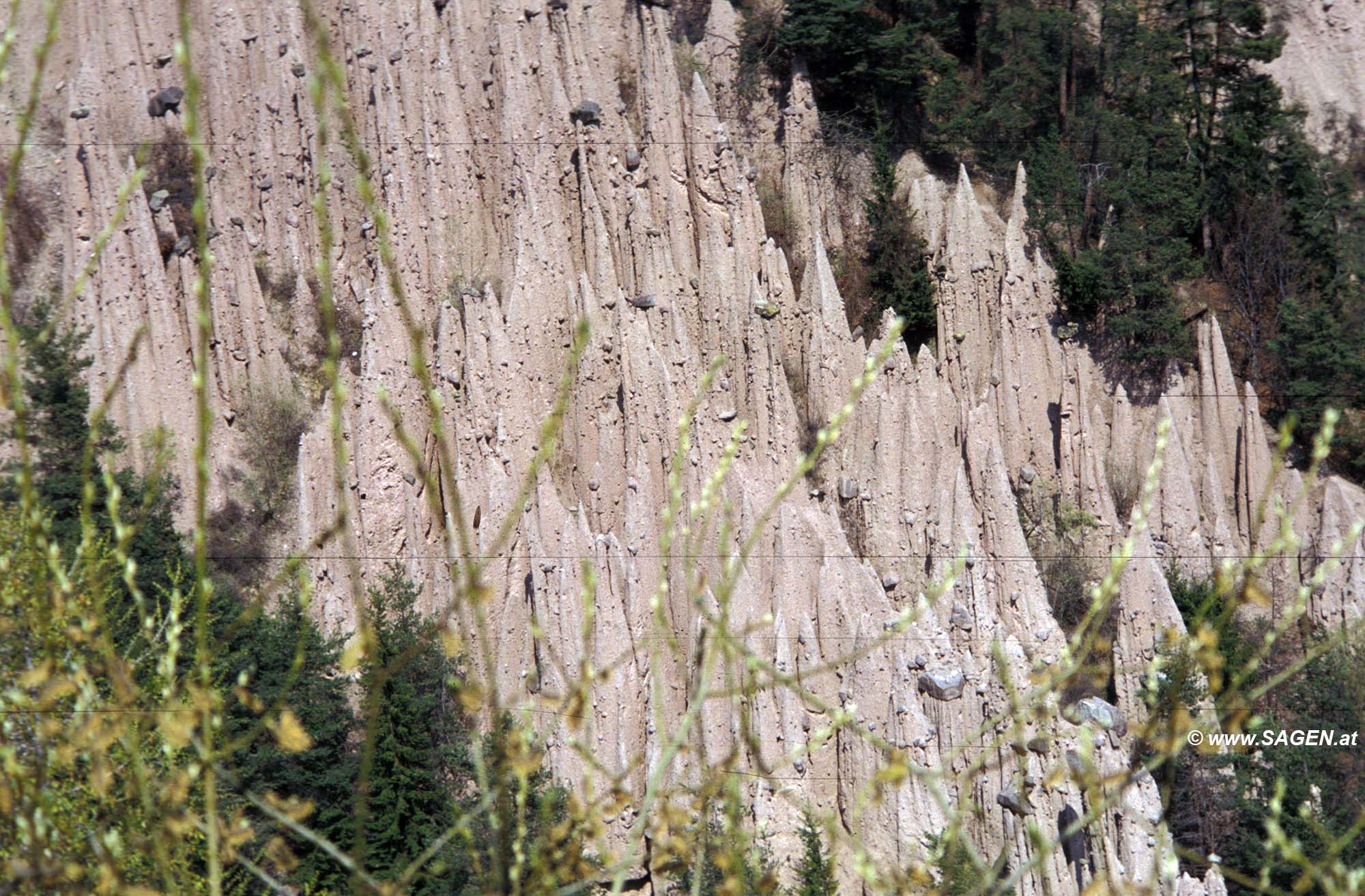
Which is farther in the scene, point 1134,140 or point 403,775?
point 1134,140

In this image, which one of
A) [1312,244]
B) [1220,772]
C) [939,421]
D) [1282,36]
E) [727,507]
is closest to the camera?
[727,507]

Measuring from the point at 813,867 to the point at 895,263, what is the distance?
35.1 feet

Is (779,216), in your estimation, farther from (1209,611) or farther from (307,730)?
(307,730)

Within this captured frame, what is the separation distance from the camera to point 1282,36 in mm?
22953

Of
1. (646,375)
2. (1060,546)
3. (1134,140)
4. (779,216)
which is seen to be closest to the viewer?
(646,375)

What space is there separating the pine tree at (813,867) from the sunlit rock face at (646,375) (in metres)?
0.68

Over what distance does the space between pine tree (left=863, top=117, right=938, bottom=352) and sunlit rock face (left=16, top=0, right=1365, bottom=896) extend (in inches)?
16.9

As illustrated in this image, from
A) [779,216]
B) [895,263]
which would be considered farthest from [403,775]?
[779,216]

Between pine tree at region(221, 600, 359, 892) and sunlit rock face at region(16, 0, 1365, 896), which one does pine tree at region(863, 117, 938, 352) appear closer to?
sunlit rock face at region(16, 0, 1365, 896)

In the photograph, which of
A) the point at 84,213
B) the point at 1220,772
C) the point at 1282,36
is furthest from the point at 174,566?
the point at 1282,36

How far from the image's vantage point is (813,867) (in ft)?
51.2

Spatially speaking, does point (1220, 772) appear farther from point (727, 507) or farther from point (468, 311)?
point (727, 507)

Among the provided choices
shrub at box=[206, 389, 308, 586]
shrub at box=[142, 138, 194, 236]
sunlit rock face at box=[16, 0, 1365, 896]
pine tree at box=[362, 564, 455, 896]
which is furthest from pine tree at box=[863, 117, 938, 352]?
shrub at box=[142, 138, 194, 236]

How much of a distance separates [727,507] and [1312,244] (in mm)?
20507
